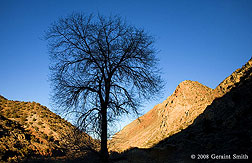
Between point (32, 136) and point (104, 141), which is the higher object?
point (32, 136)

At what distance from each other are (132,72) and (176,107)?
23.9 meters

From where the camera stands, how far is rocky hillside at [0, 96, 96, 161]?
8.62 meters

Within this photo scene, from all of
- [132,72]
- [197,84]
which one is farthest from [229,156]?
[197,84]

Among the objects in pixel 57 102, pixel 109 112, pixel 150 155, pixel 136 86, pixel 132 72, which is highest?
pixel 132 72

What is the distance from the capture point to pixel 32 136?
1820cm

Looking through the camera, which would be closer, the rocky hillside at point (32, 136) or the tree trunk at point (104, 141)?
the tree trunk at point (104, 141)

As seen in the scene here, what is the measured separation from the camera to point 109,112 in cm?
912

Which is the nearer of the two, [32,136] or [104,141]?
[104,141]

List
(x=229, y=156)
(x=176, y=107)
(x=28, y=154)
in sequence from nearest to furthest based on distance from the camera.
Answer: (x=229, y=156) → (x=28, y=154) → (x=176, y=107)

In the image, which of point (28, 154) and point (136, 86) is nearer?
point (136, 86)

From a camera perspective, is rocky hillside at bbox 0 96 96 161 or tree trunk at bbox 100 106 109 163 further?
rocky hillside at bbox 0 96 96 161

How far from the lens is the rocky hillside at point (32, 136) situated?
8617 mm

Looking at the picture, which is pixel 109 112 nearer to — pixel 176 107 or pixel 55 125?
pixel 55 125

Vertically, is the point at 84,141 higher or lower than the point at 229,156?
higher
